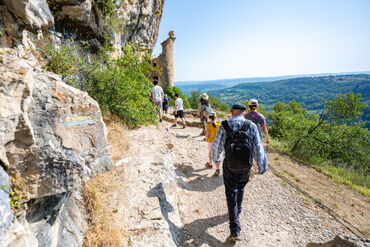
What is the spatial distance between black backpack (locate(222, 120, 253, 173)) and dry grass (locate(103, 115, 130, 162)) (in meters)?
2.54

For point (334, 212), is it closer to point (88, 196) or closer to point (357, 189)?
point (357, 189)

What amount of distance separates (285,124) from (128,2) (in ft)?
36.7

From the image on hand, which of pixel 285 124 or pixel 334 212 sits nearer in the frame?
pixel 334 212

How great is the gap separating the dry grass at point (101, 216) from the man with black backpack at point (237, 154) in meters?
1.77

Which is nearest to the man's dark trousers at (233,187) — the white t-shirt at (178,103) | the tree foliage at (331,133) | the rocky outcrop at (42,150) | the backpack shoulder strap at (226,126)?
the backpack shoulder strap at (226,126)

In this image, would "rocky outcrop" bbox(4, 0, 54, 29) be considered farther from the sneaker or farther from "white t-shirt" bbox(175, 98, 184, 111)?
"white t-shirt" bbox(175, 98, 184, 111)

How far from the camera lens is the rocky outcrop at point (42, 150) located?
5.16ft

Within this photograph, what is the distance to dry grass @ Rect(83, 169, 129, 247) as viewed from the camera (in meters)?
2.22

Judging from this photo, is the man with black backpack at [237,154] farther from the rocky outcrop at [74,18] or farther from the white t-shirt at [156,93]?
the white t-shirt at [156,93]

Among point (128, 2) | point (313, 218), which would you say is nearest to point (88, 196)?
point (313, 218)

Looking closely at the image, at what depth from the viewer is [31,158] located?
1.80 meters

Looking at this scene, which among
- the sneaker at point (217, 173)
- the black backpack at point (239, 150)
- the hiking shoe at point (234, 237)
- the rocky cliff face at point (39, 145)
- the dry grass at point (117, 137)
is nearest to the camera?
the rocky cliff face at point (39, 145)

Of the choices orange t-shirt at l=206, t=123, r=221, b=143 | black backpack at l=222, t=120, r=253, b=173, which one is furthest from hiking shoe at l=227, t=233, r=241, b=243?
orange t-shirt at l=206, t=123, r=221, b=143

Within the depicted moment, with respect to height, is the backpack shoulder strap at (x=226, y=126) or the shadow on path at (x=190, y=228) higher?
the backpack shoulder strap at (x=226, y=126)
